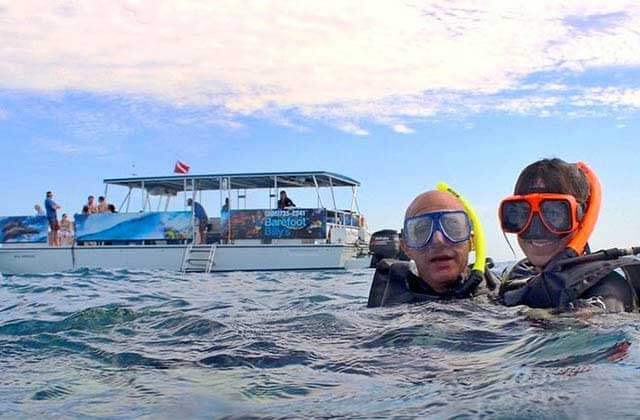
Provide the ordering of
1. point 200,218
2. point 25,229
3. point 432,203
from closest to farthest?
point 432,203 < point 200,218 < point 25,229

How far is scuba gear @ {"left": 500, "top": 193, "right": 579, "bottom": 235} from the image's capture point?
357 cm

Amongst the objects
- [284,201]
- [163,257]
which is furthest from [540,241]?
[163,257]

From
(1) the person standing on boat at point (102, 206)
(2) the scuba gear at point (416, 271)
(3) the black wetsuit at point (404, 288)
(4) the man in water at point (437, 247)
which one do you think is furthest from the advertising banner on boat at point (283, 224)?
(4) the man in water at point (437, 247)

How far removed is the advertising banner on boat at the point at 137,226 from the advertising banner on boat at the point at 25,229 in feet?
4.62

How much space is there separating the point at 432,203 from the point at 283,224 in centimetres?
1756

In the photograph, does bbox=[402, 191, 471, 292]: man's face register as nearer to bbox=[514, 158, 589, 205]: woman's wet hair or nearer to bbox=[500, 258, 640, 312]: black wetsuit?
bbox=[514, 158, 589, 205]: woman's wet hair

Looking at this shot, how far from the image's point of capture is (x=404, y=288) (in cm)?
460

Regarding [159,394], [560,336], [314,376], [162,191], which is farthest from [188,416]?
[162,191]

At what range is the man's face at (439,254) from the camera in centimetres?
425

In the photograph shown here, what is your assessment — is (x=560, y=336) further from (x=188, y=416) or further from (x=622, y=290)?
(x=188, y=416)

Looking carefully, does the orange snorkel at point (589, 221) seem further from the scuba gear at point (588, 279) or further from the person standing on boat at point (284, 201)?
the person standing on boat at point (284, 201)

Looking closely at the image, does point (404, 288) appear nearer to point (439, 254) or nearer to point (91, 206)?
point (439, 254)

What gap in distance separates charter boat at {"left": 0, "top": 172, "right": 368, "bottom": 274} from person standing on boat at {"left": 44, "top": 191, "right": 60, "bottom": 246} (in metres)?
0.28

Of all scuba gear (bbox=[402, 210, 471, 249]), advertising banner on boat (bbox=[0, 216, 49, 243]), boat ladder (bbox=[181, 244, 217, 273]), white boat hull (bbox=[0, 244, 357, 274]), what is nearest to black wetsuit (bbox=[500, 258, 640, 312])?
scuba gear (bbox=[402, 210, 471, 249])
